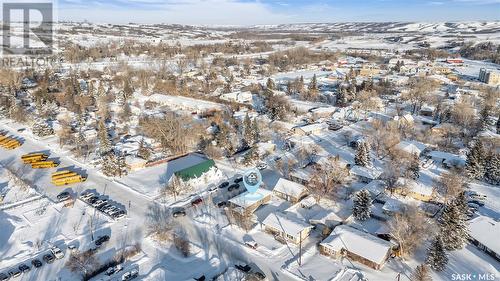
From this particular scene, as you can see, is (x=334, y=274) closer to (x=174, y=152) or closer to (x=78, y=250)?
(x=78, y=250)

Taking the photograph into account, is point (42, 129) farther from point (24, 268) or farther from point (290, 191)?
point (290, 191)

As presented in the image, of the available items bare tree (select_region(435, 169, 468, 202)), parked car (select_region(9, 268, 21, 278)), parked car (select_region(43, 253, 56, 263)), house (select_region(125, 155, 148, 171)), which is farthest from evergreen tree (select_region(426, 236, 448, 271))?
house (select_region(125, 155, 148, 171))

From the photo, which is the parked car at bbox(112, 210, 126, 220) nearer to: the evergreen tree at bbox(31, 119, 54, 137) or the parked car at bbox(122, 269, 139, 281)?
the parked car at bbox(122, 269, 139, 281)

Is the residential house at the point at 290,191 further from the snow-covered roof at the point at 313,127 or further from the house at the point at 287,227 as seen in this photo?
the snow-covered roof at the point at 313,127

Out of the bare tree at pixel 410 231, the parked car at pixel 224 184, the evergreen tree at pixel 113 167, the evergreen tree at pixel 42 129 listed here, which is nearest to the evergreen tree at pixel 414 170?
the bare tree at pixel 410 231

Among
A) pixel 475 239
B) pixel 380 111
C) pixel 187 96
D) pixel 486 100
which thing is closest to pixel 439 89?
pixel 486 100

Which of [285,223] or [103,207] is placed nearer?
[285,223]

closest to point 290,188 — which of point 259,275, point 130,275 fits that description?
point 259,275
